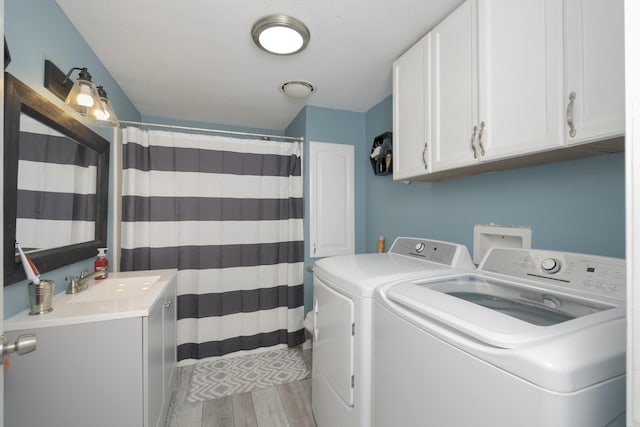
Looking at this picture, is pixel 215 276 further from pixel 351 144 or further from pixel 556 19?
pixel 556 19

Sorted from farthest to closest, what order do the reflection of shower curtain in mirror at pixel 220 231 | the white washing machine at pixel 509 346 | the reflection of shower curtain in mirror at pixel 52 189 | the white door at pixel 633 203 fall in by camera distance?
the reflection of shower curtain in mirror at pixel 220 231, the reflection of shower curtain in mirror at pixel 52 189, the white washing machine at pixel 509 346, the white door at pixel 633 203

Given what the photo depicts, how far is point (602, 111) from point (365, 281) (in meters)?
0.99

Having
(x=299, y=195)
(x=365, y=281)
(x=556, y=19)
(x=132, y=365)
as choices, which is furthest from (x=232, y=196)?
(x=556, y=19)

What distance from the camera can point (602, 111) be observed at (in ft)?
2.65

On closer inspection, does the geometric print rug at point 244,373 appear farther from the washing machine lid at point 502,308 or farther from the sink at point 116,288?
the washing machine lid at point 502,308

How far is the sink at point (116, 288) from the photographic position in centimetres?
148

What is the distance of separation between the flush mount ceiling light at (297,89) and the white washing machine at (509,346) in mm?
1735

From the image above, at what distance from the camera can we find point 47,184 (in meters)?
1.30

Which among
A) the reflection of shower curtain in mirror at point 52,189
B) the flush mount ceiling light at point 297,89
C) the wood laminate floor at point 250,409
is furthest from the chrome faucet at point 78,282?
the flush mount ceiling light at point 297,89

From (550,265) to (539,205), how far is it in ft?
1.11

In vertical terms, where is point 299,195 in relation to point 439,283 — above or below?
above

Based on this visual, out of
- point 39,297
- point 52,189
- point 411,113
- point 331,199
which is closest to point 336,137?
point 331,199

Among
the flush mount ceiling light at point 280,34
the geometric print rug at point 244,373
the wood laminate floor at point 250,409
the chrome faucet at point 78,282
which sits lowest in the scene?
the wood laminate floor at point 250,409

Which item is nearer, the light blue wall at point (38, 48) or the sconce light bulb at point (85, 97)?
the light blue wall at point (38, 48)
